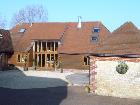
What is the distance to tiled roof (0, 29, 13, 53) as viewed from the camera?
5056 centimetres

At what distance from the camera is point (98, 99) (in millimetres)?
22734

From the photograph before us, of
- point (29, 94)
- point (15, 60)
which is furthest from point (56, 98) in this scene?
point (15, 60)

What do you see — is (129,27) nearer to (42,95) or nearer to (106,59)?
(106,59)

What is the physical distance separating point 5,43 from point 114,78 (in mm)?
30380

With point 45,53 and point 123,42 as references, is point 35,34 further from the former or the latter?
point 123,42

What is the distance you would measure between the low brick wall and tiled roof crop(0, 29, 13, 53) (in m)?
26.9

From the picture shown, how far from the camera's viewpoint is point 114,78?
24656 mm

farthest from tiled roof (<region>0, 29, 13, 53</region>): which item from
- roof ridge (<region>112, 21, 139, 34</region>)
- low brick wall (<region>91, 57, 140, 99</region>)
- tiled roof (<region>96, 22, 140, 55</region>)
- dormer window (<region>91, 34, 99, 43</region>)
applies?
low brick wall (<region>91, 57, 140, 99</region>)

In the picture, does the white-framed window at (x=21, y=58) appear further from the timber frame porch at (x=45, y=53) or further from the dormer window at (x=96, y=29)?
the dormer window at (x=96, y=29)

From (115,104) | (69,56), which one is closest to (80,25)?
(69,56)

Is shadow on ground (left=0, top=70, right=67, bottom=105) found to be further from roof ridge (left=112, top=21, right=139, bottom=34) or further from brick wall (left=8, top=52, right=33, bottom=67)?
brick wall (left=8, top=52, right=33, bottom=67)

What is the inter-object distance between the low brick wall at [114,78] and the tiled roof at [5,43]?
26880mm

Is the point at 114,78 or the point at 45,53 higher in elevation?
the point at 45,53

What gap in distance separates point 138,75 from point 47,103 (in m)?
6.89
